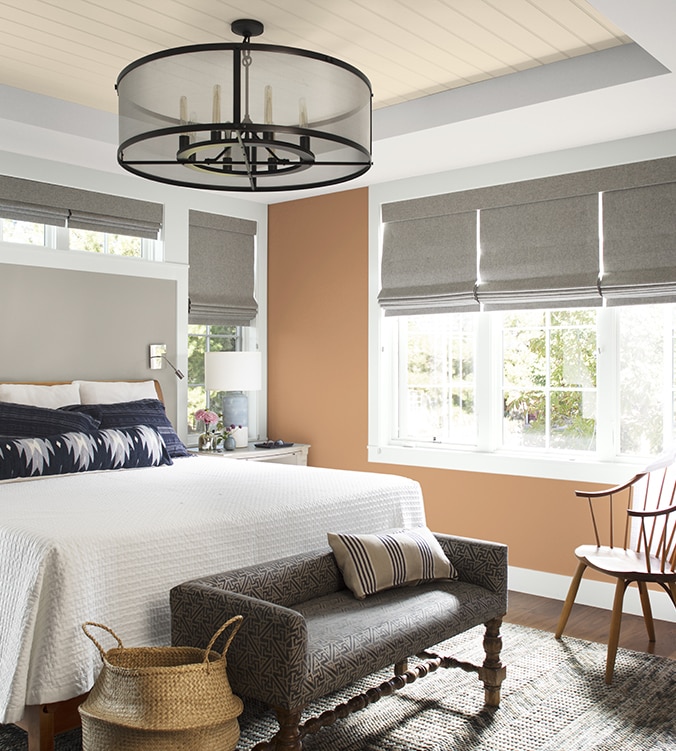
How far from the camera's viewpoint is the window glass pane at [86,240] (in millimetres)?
4945

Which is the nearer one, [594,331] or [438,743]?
[438,743]

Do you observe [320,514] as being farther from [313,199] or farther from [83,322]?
[313,199]

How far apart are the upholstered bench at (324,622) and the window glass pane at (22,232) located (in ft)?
9.49

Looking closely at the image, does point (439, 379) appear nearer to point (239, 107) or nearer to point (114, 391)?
point (114, 391)

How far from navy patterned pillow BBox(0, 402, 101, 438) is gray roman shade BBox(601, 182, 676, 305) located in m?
2.94

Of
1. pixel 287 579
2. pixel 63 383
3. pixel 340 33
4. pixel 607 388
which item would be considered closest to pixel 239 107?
pixel 340 33

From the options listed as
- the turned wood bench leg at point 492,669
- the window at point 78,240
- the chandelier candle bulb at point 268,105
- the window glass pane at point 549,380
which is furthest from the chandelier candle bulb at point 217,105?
the window glass pane at point 549,380

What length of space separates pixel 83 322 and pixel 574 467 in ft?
9.92

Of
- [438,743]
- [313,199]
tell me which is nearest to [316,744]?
[438,743]

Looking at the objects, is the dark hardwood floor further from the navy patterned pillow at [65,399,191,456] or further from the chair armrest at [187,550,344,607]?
the navy patterned pillow at [65,399,191,456]

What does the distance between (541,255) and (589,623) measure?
2.06m

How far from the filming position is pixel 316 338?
5.77 metres

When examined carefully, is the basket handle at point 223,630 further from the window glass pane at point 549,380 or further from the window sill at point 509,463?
the window glass pane at point 549,380

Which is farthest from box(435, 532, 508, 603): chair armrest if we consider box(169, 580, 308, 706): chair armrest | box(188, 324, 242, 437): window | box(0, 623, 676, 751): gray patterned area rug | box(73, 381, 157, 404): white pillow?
box(188, 324, 242, 437): window
